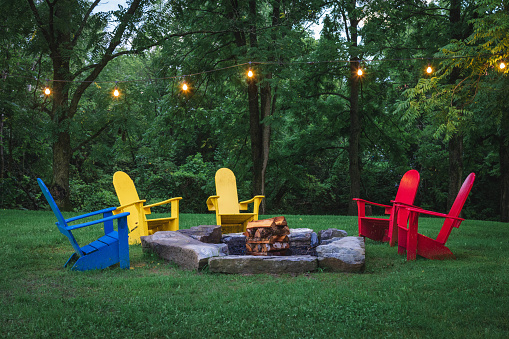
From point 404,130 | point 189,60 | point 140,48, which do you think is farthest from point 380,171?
point 140,48

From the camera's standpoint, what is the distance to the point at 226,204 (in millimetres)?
6566

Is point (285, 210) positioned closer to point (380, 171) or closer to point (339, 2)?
point (380, 171)

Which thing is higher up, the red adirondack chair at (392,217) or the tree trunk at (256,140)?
the tree trunk at (256,140)

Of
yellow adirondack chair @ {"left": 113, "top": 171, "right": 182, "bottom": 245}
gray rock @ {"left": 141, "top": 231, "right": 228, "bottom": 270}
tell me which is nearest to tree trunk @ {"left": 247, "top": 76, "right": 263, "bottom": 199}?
yellow adirondack chair @ {"left": 113, "top": 171, "right": 182, "bottom": 245}

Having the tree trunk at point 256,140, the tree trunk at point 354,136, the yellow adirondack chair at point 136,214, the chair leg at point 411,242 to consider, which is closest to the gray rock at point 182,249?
the yellow adirondack chair at point 136,214

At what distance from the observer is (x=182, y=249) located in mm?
4355

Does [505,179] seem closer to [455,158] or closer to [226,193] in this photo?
[455,158]

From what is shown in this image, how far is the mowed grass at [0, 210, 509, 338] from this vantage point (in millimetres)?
2512

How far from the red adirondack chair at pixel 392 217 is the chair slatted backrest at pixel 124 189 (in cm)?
301

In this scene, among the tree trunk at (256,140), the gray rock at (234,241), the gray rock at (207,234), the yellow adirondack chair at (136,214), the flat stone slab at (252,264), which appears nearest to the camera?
the flat stone slab at (252,264)

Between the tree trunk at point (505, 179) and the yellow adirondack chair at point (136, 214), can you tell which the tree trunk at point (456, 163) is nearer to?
the tree trunk at point (505, 179)

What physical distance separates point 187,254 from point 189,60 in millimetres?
7423

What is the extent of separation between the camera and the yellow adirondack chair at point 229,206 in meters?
6.01

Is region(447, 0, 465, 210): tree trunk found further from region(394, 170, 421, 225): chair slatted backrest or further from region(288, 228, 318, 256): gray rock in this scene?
region(288, 228, 318, 256): gray rock
